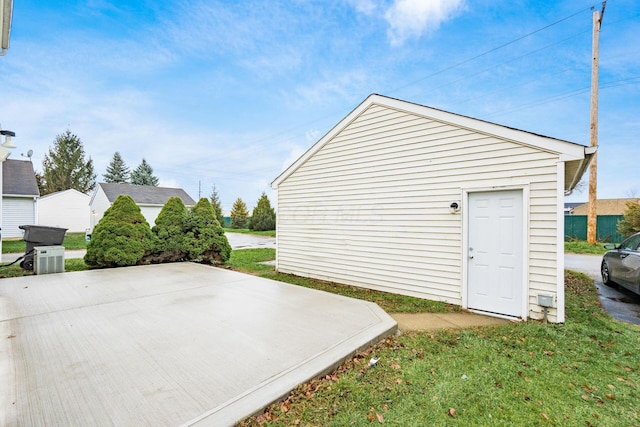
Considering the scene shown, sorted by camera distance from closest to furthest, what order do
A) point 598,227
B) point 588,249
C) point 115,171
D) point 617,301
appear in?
point 617,301, point 588,249, point 598,227, point 115,171

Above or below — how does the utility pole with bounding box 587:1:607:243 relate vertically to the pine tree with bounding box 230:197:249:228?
above

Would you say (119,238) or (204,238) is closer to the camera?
(119,238)

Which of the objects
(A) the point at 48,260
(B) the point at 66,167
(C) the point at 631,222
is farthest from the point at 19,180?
(C) the point at 631,222

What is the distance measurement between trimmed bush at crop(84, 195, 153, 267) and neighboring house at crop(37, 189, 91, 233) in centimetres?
→ 1859

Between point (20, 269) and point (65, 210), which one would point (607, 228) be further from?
point (65, 210)

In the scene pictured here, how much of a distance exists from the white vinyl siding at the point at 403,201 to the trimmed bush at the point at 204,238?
246 centimetres

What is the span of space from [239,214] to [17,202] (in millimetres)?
18829

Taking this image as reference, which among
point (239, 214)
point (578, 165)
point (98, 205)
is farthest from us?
point (239, 214)

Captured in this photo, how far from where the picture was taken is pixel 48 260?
253 inches

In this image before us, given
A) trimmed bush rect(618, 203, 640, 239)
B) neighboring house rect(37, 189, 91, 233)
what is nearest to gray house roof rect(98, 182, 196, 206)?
neighboring house rect(37, 189, 91, 233)

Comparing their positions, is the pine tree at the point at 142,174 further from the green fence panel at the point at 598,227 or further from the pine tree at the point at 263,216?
the green fence panel at the point at 598,227

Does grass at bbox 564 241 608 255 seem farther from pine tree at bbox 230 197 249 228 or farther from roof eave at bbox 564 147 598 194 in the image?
pine tree at bbox 230 197 249 228

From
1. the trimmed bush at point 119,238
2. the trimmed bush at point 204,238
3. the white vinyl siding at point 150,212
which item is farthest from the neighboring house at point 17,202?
the trimmed bush at point 204,238

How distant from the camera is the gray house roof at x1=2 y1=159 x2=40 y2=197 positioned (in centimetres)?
1487
